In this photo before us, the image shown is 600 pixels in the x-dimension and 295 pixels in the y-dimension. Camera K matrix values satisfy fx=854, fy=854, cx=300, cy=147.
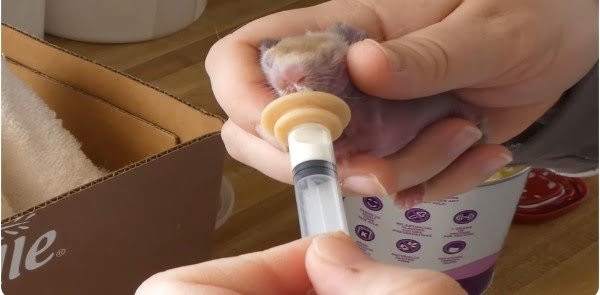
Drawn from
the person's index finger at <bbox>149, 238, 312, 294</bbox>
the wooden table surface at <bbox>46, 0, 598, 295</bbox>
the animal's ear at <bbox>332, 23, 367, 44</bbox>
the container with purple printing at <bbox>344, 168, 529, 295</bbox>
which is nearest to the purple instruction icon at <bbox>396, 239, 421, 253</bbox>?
the container with purple printing at <bbox>344, 168, 529, 295</bbox>

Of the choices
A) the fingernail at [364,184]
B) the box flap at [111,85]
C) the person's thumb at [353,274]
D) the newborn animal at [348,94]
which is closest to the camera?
the person's thumb at [353,274]

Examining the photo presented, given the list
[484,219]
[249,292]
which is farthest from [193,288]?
[484,219]

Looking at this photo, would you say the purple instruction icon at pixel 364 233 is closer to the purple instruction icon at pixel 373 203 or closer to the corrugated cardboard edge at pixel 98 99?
the purple instruction icon at pixel 373 203

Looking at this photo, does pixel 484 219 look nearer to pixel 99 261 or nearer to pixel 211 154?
pixel 211 154

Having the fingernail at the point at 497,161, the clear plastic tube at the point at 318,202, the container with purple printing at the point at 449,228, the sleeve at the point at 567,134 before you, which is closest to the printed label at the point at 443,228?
the container with purple printing at the point at 449,228

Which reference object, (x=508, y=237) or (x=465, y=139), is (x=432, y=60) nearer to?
(x=465, y=139)

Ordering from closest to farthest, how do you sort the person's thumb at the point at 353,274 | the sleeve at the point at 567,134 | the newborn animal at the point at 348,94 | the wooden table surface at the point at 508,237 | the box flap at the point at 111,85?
the person's thumb at the point at 353,274, the newborn animal at the point at 348,94, the sleeve at the point at 567,134, the box flap at the point at 111,85, the wooden table surface at the point at 508,237
